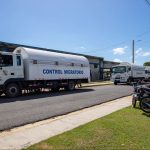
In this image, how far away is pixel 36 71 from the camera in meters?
17.8

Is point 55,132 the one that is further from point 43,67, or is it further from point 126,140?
point 43,67

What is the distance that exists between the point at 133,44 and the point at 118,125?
34.8 metres

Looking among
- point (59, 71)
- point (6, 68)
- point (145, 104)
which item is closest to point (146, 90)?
point (145, 104)

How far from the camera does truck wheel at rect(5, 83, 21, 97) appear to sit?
15718 mm

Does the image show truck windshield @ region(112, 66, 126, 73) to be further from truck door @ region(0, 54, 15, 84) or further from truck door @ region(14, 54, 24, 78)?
truck door @ region(0, 54, 15, 84)

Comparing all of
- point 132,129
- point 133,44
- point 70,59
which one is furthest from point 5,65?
point 133,44

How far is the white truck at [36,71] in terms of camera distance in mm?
15758

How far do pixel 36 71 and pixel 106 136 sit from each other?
483 inches

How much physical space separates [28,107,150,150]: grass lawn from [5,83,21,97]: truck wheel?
30.2ft

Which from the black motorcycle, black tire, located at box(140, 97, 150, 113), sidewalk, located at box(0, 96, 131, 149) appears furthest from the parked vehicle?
sidewalk, located at box(0, 96, 131, 149)

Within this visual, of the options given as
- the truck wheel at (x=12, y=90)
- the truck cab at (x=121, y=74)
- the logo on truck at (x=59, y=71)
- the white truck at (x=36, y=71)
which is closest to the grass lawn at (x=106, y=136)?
the truck wheel at (x=12, y=90)

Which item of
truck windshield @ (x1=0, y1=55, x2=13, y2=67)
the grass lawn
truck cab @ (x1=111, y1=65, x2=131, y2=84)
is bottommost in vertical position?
the grass lawn

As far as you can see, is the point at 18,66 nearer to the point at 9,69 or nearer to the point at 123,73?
the point at 9,69

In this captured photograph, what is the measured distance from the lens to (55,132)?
689cm
